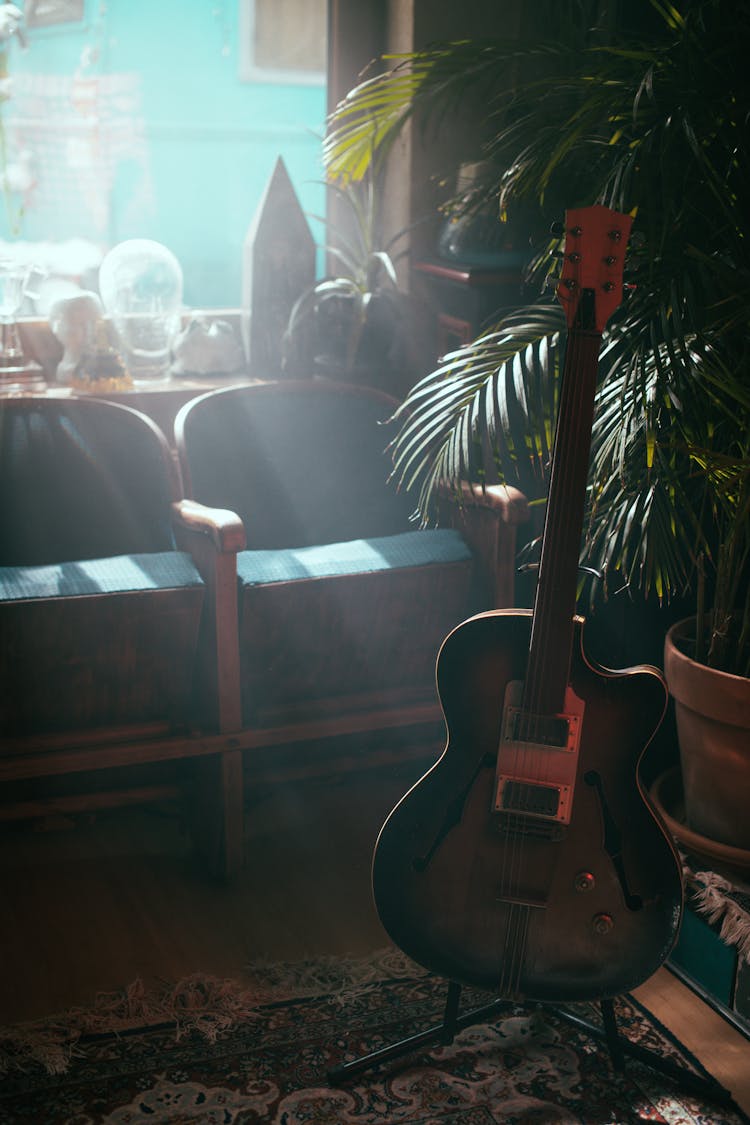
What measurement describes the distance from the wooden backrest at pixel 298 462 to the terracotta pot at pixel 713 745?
0.92 metres

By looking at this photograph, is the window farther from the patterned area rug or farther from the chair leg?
the patterned area rug

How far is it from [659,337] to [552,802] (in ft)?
2.73

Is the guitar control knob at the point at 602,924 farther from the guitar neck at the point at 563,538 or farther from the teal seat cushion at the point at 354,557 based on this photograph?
the teal seat cushion at the point at 354,557

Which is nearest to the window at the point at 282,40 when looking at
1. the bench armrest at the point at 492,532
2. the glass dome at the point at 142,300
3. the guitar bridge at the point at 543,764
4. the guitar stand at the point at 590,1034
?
the glass dome at the point at 142,300

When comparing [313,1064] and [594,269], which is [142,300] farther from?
[313,1064]

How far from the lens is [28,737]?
2.28 m

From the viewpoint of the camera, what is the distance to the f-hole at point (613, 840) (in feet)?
5.81

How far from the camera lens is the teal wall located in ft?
9.82

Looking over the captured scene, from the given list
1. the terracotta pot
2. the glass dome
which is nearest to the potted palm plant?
the terracotta pot

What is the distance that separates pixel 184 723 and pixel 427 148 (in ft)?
5.45

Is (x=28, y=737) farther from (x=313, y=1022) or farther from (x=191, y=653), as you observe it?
(x=313, y=1022)

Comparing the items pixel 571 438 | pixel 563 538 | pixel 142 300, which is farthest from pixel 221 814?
pixel 142 300

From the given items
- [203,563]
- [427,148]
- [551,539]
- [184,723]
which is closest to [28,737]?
[184,723]

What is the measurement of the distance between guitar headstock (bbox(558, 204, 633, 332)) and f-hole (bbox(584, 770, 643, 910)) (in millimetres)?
678
